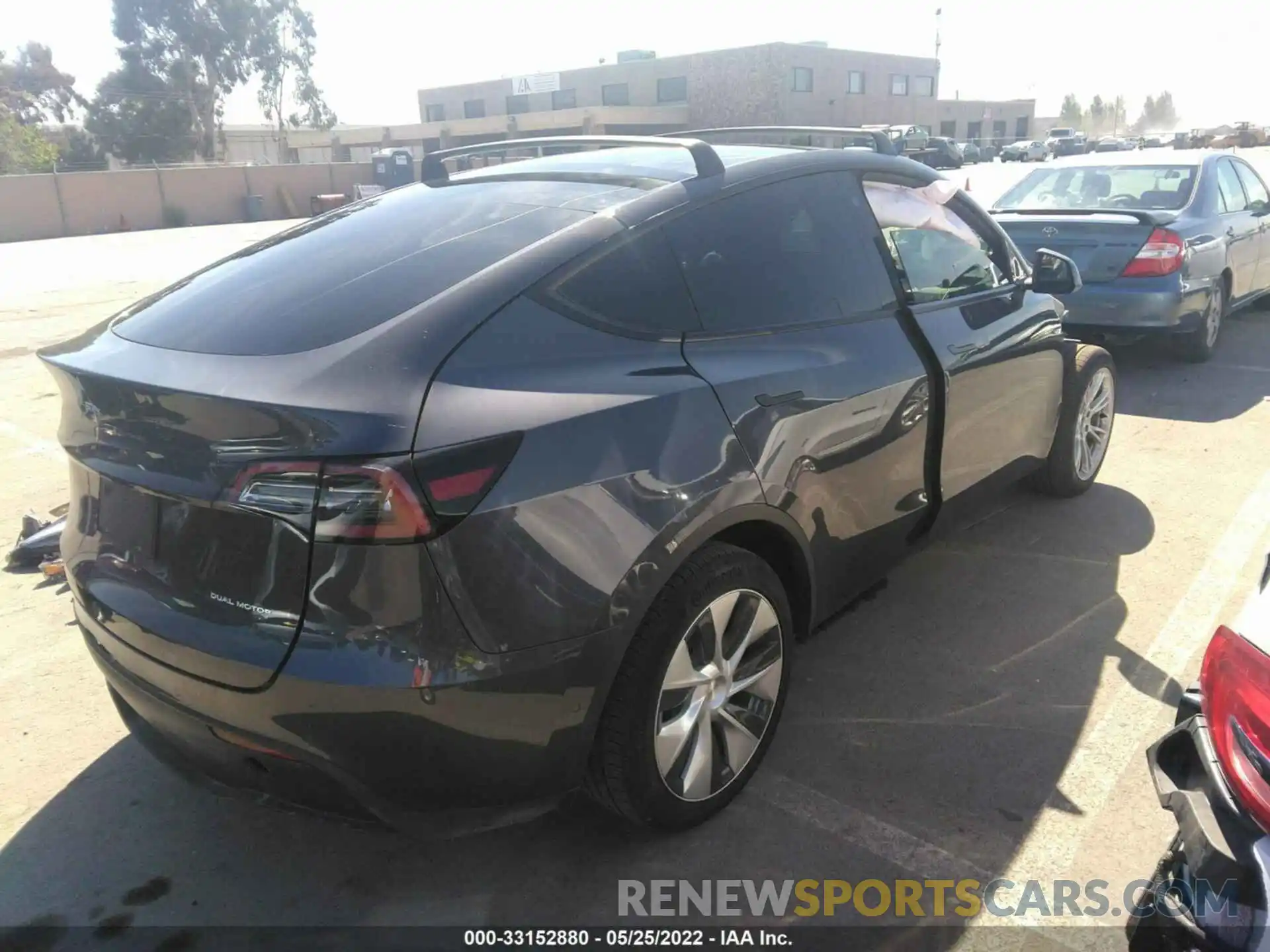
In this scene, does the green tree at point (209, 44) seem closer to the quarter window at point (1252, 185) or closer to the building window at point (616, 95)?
the building window at point (616, 95)

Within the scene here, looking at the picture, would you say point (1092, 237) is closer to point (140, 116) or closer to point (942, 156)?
point (942, 156)

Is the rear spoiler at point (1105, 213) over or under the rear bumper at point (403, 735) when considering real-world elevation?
over

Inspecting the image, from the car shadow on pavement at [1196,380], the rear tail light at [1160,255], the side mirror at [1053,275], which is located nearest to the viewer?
the side mirror at [1053,275]

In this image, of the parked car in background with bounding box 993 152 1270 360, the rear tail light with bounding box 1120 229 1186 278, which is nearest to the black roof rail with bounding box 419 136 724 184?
the parked car in background with bounding box 993 152 1270 360

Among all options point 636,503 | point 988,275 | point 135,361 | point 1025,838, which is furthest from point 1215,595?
point 135,361

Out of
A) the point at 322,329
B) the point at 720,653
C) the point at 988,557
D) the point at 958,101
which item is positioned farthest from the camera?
the point at 958,101

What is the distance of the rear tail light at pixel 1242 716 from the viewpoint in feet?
5.49

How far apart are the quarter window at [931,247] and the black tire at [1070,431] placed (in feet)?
2.72

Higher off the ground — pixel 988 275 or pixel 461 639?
pixel 988 275

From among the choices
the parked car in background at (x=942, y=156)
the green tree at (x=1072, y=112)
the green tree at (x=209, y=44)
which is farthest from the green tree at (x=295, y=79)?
the green tree at (x=1072, y=112)

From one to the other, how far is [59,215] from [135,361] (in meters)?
36.5

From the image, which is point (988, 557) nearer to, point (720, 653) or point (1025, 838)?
point (1025, 838)

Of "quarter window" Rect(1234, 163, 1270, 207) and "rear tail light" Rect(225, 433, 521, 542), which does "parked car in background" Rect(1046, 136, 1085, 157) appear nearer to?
"quarter window" Rect(1234, 163, 1270, 207)

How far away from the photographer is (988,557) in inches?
177
